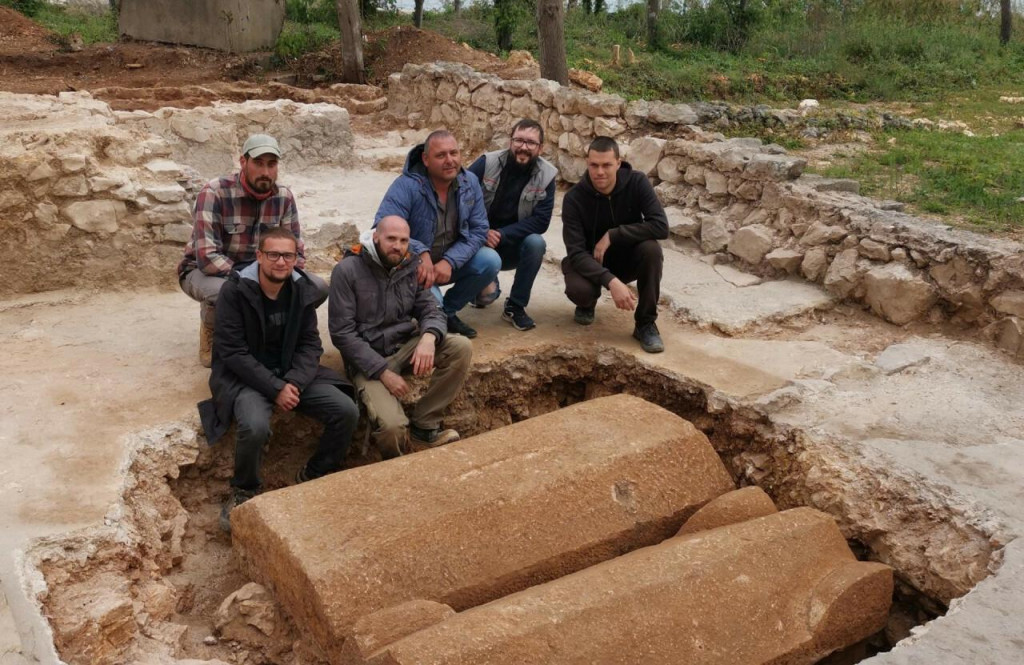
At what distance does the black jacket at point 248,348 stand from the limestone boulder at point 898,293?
387cm

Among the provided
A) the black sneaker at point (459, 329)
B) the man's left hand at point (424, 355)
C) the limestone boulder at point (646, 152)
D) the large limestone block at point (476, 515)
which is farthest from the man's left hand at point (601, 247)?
the limestone boulder at point (646, 152)

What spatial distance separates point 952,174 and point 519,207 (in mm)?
4022

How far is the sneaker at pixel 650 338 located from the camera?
597cm

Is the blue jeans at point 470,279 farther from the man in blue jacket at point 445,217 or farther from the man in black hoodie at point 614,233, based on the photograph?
the man in black hoodie at point 614,233

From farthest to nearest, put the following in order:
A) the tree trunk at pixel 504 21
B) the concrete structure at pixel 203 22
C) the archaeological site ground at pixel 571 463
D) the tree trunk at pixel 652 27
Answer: the tree trunk at pixel 652 27
the tree trunk at pixel 504 21
the concrete structure at pixel 203 22
the archaeological site ground at pixel 571 463

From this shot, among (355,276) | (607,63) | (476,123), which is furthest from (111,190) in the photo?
(607,63)

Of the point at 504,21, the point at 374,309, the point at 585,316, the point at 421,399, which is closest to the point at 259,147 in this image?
the point at 374,309

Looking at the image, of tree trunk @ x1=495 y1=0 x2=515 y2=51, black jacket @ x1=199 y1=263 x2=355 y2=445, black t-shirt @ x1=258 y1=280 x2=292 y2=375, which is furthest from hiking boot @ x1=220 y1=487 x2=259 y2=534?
tree trunk @ x1=495 y1=0 x2=515 y2=51

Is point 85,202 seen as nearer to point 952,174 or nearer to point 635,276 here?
point 635,276

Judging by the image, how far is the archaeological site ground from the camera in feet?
12.1

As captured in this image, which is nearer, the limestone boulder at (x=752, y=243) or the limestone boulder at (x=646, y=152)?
the limestone boulder at (x=752, y=243)

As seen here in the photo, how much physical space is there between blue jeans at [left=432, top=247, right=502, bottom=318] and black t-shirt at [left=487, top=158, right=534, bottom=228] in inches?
15.0

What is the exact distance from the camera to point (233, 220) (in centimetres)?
551

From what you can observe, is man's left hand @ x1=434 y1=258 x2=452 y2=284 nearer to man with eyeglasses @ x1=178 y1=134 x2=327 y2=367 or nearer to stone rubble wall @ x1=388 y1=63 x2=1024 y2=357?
man with eyeglasses @ x1=178 y1=134 x2=327 y2=367
